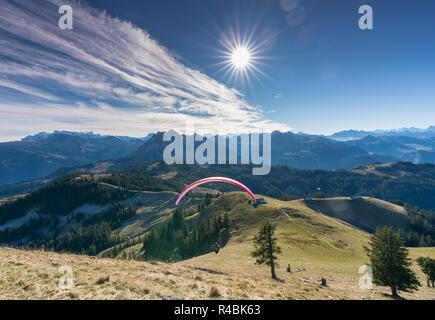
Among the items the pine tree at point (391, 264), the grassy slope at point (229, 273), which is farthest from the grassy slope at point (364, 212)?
the pine tree at point (391, 264)

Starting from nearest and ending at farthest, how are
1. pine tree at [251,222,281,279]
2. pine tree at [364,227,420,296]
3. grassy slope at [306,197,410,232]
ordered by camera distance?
pine tree at [364,227,420,296] < pine tree at [251,222,281,279] < grassy slope at [306,197,410,232]

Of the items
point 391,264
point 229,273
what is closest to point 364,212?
point 391,264

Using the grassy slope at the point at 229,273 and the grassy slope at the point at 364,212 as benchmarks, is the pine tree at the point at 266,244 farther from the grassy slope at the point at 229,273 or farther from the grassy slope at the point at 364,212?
the grassy slope at the point at 364,212

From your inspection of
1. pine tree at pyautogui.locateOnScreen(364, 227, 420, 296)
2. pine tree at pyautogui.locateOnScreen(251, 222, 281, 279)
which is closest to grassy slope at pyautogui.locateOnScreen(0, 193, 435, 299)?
pine tree at pyautogui.locateOnScreen(364, 227, 420, 296)

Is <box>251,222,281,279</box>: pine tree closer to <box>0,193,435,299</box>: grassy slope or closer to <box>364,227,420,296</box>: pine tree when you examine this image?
<box>0,193,435,299</box>: grassy slope

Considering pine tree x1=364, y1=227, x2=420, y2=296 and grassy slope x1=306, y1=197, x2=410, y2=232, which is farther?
grassy slope x1=306, y1=197, x2=410, y2=232
